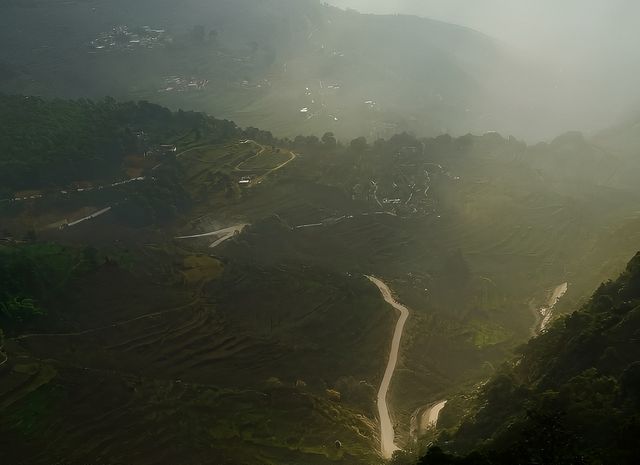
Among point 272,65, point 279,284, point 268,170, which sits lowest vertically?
point 279,284

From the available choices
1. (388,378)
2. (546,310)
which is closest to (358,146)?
(546,310)

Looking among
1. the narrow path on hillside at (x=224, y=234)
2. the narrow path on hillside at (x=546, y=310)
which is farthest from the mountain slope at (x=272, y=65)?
the narrow path on hillside at (x=546, y=310)

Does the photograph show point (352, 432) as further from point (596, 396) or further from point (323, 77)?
point (323, 77)

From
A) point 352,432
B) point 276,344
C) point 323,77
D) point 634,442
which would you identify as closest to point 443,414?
point 352,432

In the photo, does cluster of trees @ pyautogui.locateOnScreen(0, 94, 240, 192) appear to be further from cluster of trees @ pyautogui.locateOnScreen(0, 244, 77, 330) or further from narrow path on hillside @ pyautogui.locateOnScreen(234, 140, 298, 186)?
cluster of trees @ pyautogui.locateOnScreen(0, 244, 77, 330)

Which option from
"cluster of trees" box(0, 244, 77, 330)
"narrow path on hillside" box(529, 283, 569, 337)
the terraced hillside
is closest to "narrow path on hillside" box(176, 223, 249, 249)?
the terraced hillside

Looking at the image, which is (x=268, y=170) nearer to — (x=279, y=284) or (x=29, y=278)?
(x=279, y=284)
